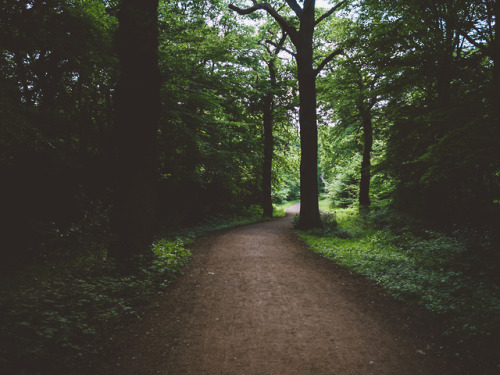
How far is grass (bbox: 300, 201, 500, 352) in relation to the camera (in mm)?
3895

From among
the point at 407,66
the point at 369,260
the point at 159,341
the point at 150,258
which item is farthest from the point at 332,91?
the point at 159,341

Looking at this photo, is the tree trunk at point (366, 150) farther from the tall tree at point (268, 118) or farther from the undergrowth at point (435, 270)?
the undergrowth at point (435, 270)

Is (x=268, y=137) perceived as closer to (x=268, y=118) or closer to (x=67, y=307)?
(x=268, y=118)

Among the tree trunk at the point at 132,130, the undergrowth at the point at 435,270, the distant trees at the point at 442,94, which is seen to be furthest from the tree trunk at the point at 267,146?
the tree trunk at the point at 132,130

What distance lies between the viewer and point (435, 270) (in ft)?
19.0

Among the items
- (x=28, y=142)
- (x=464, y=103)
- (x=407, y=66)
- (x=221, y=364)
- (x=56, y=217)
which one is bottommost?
(x=221, y=364)

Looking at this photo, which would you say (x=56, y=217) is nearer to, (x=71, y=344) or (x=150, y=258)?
(x=150, y=258)

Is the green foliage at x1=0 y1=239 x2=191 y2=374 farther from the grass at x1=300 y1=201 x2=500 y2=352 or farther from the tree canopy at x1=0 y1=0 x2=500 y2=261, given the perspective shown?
the grass at x1=300 y1=201 x2=500 y2=352

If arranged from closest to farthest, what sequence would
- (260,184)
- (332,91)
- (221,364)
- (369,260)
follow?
(221,364), (369,260), (332,91), (260,184)

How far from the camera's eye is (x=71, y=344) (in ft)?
10.6

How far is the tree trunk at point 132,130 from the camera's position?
599 centimetres

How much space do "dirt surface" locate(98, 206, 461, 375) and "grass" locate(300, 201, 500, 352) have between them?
0.38 m

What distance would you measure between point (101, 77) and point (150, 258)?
5.33m

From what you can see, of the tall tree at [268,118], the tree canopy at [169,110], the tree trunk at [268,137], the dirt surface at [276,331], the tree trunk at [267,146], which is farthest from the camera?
the tree trunk at [267,146]
